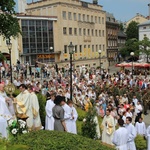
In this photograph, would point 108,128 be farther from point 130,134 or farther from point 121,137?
point 121,137

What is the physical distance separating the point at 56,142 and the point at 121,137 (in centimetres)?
550

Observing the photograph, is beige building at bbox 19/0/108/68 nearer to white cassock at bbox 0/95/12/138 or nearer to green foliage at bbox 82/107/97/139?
green foliage at bbox 82/107/97/139

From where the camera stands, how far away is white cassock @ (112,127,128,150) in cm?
1035

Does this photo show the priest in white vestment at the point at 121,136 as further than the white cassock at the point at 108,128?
No

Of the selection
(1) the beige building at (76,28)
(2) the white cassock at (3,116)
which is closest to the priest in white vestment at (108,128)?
(2) the white cassock at (3,116)

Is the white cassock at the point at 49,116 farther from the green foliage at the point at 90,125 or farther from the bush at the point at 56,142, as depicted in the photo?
the bush at the point at 56,142

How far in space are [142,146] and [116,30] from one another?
7796 cm

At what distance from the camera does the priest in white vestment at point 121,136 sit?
1034cm

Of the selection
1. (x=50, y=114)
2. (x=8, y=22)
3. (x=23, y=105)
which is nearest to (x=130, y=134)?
(x=50, y=114)

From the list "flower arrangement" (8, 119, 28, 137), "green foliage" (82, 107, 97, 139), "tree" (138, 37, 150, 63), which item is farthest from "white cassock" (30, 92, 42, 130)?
"tree" (138, 37, 150, 63)

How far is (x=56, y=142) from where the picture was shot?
17.6ft

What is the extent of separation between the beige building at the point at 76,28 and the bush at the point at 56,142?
46.4 meters

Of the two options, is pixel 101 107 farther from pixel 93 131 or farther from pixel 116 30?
pixel 116 30

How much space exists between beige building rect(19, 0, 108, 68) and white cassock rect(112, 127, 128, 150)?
4235 centimetres
